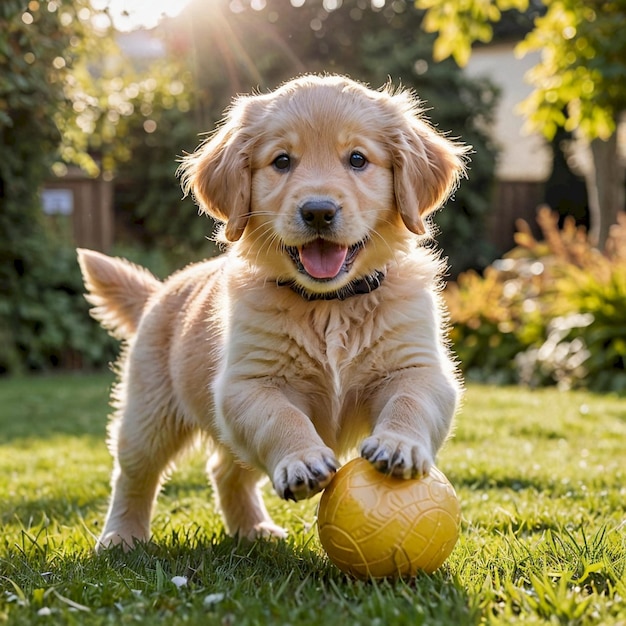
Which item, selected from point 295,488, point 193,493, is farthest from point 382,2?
point 295,488

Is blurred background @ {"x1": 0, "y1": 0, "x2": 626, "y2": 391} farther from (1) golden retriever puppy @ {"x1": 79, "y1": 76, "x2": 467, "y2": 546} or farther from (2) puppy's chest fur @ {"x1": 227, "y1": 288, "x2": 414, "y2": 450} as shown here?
(2) puppy's chest fur @ {"x1": 227, "y1": 288, "x2": 414, "y2": 450}

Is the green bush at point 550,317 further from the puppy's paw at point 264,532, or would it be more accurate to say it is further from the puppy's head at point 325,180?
the puppy's head at point 325,180

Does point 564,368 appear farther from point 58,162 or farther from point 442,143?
point 442,143

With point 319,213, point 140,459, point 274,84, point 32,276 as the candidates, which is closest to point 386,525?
point 319,213

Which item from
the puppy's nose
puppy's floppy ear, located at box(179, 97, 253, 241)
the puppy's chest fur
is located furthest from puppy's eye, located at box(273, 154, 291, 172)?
the puppy's chest fur

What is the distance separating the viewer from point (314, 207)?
120 inches

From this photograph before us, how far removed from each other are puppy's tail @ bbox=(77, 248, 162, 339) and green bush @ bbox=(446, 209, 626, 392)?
5.74 m

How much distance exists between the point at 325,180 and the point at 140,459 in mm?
1625

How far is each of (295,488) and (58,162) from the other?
23.9ft

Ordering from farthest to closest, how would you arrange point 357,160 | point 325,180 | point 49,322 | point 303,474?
point 49,322, point 357,160, point 325,180, point 303,474

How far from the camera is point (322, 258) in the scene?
125 inches

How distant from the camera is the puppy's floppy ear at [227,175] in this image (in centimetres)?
344

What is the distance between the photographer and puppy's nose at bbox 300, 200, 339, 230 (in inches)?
120

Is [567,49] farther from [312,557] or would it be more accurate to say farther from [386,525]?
[386,525]
